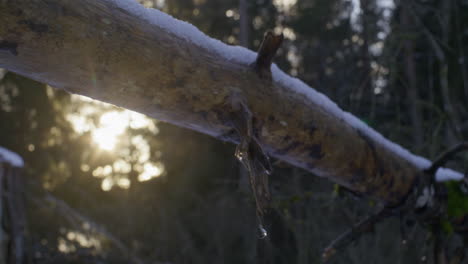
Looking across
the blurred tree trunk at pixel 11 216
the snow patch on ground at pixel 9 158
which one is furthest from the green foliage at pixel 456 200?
the blurred tree trunk at pixel 11 216

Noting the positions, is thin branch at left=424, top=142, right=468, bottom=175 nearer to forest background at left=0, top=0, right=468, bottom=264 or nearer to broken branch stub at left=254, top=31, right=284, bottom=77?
broken branch stub at left=254, top=31, right=284, bottom=77

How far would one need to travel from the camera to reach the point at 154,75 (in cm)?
139

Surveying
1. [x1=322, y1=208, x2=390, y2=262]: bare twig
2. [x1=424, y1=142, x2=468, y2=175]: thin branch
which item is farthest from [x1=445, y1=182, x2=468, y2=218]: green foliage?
[x1=322, y1=208, x2=390, y2=262]: bare twig

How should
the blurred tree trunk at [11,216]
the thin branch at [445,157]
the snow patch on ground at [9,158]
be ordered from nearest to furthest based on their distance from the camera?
1. the thin branch at [445,157]
2. the snow patch on ground at [9,158]
3. the blurred tree trunk at [11,216]

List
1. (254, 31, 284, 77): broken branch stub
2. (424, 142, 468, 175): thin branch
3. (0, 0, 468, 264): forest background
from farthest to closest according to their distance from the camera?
(0, 0, 468, 264): forest background → (424, 142, 468, 175): thin branch → (254, 31, 284, 77): broken branch stub

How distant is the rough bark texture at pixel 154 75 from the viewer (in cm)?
113

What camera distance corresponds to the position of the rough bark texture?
3.70 feet

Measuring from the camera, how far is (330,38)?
8.02m

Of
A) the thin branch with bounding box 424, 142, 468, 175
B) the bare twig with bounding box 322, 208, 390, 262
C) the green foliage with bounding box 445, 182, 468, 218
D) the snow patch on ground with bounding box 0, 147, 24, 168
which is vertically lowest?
the snow patch on ground with bounding box 0, 147, 24, 168

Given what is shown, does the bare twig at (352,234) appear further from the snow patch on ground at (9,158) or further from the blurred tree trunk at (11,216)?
the blurred tree trunk at (11,216)

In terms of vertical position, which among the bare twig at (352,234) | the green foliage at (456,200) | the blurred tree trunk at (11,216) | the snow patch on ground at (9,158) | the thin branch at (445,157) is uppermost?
the thin branch at (445,157)

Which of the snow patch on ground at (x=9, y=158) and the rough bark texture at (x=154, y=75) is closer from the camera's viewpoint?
the rough bark texture at (x=154, y=75)

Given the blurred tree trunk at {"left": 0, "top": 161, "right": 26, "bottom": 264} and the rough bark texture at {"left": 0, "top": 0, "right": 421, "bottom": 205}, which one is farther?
the blurred tree trunk at {"left": 0, "top": 161, "right": 26, "bottom": 264}

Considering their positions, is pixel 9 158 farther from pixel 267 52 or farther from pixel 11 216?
pixel 267 52
